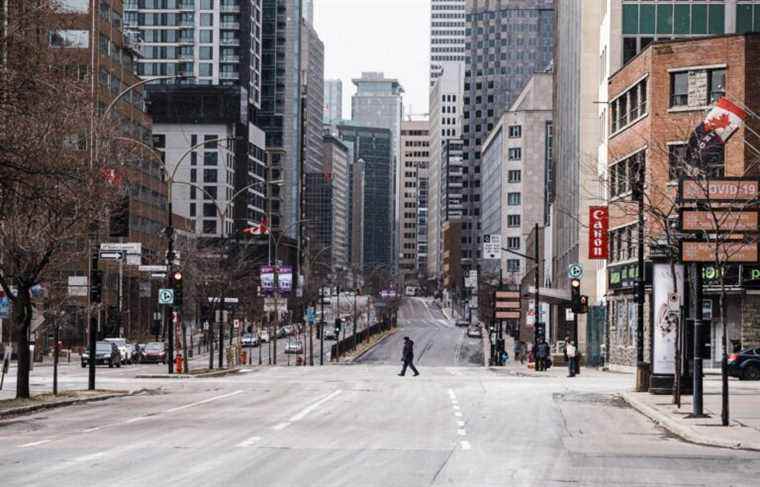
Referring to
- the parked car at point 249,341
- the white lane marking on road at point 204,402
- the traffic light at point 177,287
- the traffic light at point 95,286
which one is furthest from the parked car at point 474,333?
the traffic light at point 95,286

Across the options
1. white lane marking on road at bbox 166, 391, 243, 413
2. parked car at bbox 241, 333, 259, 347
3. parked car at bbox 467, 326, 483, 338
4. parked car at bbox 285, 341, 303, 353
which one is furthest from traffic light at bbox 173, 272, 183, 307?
parked car at bbox 467, 326, 483, 338

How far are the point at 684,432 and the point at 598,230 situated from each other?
42299mm

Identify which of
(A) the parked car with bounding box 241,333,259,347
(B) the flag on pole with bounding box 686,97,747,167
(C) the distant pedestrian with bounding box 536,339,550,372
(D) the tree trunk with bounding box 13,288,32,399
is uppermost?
(B) the flag on pole with bounding box 686,97,747,167

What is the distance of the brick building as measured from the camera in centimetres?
5669

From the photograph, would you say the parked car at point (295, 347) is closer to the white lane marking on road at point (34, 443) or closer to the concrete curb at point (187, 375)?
the concrete curb at point (187, 375)

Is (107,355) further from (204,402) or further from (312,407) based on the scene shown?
Answer: (312,407)

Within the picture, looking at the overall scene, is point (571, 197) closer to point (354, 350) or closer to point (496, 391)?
point (354, 350)

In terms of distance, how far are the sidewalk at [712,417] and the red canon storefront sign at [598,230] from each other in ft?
84.9

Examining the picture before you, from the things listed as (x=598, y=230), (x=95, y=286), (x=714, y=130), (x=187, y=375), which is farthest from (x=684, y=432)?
(x=598, y=230)

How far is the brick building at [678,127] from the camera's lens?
56688 millimetres

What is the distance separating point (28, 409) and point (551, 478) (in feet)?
59.6

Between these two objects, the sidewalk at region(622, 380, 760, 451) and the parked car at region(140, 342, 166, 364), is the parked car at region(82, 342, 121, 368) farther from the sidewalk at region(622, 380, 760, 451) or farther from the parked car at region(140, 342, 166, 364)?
the sidewalk at region(622, 380, 760, 451)

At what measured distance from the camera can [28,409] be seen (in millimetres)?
32094

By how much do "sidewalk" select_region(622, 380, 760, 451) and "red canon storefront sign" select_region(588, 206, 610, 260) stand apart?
84.9 feet
